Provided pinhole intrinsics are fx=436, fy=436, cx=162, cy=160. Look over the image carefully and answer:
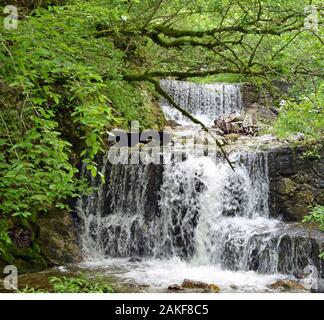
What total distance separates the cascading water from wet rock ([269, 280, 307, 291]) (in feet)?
2.97

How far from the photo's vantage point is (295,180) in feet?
33.7

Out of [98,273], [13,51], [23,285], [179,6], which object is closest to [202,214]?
[98,273]

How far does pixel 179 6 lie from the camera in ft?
20.0

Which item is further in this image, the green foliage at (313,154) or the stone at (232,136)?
the stone at (232,136)

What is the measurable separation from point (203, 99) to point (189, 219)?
7.79 metres

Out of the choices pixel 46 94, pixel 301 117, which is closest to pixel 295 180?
pixel 301 117

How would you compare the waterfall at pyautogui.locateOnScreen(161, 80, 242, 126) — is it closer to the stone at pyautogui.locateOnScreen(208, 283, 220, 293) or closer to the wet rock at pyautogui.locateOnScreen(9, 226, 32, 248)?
the wet rock at pyautogui.locateOnScreen(9, 226, 32, 248)

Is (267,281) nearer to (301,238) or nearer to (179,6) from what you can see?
(301,238)

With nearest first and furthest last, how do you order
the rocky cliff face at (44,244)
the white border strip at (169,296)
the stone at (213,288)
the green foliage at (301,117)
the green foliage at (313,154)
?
1. the white border strip at (169,296)
2. the green foliage at (301,117)
3. the stone at (213,288)
4. the rocky cliff face at (44,244)
5. the green foliage at (313,154)

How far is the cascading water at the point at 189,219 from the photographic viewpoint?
8922mm

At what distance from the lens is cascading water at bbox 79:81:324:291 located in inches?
351

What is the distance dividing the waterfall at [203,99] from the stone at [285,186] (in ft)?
21.0

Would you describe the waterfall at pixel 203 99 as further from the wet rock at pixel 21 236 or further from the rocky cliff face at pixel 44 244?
the wet rock at pixel 21 236

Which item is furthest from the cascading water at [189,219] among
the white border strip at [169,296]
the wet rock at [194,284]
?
the white border strip at [169,296]
